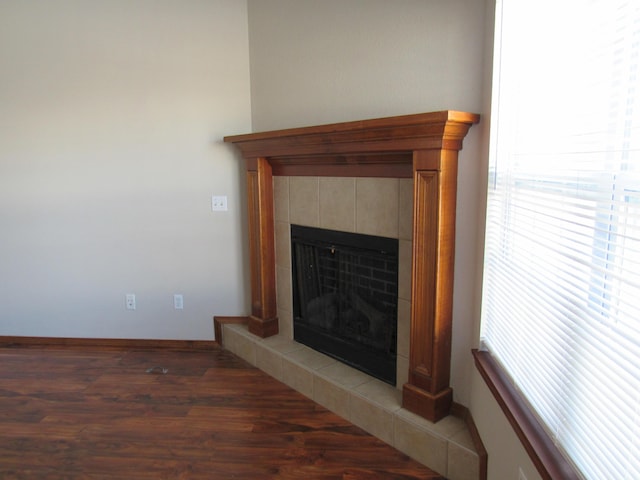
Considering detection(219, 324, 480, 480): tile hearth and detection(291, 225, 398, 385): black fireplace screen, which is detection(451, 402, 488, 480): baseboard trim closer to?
detection(219, 324, 480, 480): tile hearth

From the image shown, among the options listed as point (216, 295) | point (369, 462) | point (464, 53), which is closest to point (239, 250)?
point (216, 295)

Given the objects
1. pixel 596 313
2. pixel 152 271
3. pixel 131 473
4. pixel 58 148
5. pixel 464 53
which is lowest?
pixel 131 473

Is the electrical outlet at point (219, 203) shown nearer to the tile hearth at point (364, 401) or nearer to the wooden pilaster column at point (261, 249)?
the wooden pilaster column at point (261, 249)

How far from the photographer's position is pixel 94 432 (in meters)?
2.37

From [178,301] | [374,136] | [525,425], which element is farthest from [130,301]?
[525,425]

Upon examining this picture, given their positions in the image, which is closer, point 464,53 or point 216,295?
point 464,53

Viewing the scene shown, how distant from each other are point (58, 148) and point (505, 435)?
10.9ft

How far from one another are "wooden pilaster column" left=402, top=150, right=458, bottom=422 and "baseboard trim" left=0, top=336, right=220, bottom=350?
1.81m

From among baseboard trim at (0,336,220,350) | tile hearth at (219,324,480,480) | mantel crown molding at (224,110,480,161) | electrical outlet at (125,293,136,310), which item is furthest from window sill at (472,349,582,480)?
electrical outlet at (125,293,136,310)

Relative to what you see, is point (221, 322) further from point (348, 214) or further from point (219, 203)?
point (348, 214)

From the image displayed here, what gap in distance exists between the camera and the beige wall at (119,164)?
10.4 feet

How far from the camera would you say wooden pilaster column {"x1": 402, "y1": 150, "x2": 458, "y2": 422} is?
78.0 inches

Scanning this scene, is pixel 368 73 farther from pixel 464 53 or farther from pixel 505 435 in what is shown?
pixel 505 435

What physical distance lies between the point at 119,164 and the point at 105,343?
1353 mm
